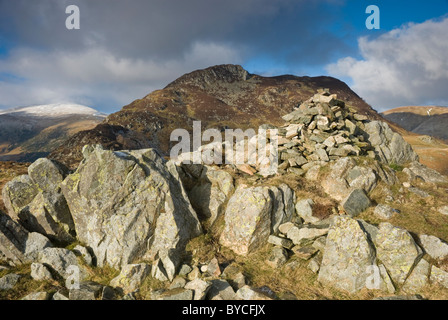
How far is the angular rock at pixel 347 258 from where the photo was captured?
9047mm

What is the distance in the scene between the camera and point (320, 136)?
1758 cm

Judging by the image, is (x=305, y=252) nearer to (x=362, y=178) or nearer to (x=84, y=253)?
(x=362, y=178)

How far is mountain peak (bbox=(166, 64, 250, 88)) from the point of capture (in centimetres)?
13450

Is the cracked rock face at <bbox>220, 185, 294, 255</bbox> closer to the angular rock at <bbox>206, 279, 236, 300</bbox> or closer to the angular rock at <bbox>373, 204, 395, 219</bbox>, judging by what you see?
the angular rock at <bbox>206, 279, 236, 300</bbox>

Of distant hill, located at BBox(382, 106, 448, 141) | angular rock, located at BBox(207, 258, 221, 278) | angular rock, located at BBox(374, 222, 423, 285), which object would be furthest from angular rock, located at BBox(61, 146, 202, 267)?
distant hill, located at BBox(382, 106, 448, 141)

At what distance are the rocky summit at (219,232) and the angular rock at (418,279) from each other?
0.11 feet

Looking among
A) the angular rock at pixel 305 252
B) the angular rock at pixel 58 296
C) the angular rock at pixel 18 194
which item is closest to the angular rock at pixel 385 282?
the angular rock at pixel 305 252

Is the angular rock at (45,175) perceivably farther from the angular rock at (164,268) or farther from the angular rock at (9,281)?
the angular rock at (164,268)

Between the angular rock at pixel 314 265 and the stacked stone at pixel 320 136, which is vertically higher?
the stacked stone at pixel 320 136

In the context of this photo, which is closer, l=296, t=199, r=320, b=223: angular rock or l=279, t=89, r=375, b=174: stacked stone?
l=296, t=199, r=320, b=223: angular rock

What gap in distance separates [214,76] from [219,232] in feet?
457

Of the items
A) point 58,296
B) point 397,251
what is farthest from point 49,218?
point 397,251

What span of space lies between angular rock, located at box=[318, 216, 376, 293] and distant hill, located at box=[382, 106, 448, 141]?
156m
